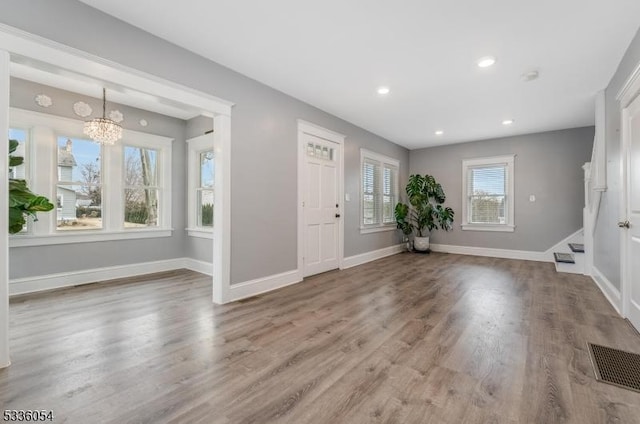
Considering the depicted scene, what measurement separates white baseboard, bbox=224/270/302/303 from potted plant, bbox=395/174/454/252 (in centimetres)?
370

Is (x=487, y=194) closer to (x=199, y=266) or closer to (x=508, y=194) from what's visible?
(x=508, y=194)

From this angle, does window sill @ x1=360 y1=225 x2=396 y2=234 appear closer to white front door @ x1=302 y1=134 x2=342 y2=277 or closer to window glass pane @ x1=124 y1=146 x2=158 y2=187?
white front door @ x1=302 y1=134 x2=342 y2=277

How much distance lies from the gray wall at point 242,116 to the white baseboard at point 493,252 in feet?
13.9

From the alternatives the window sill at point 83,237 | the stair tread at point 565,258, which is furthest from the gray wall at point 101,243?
the stair tread at point 565,258

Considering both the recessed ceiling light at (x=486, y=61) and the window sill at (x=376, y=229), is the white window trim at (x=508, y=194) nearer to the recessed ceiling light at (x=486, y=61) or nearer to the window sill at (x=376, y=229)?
the window sill at (x=376, y=229)

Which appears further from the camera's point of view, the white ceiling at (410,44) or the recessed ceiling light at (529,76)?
the recessed ceiling light at (529,76)

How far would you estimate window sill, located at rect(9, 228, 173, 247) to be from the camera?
3670 mm

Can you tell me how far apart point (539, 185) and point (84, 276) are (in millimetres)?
8337

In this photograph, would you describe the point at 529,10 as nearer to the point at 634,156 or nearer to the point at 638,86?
the point at 638,86

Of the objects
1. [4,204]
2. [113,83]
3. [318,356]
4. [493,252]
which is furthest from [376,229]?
[4,204]

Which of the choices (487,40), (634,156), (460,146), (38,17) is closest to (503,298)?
(634,156)

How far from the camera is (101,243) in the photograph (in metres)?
4.36

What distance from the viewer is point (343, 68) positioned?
133 inches

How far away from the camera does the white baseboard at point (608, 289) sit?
3098mm
